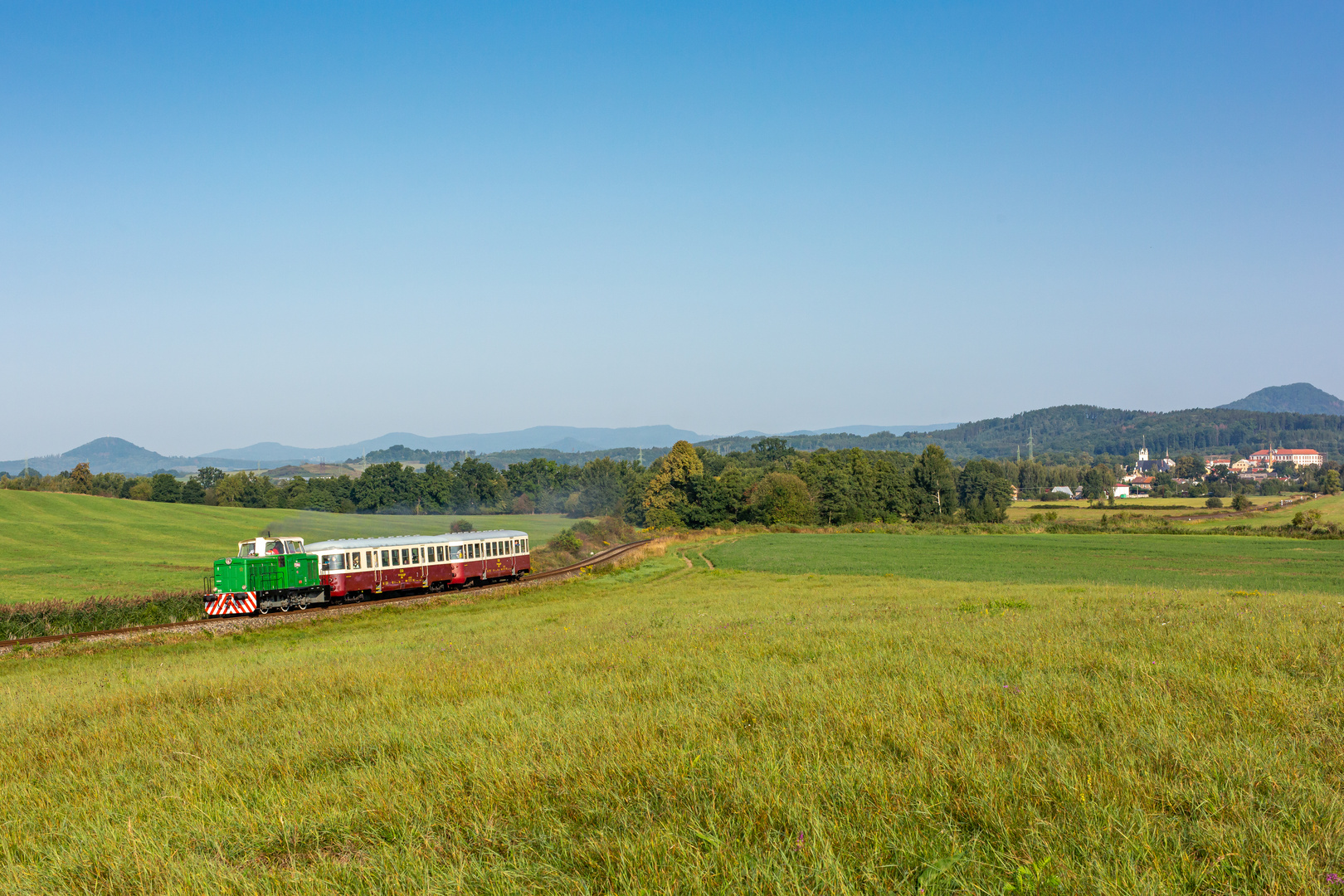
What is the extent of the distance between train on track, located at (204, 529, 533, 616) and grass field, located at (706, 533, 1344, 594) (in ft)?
68.5

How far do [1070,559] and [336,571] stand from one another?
48.8 m

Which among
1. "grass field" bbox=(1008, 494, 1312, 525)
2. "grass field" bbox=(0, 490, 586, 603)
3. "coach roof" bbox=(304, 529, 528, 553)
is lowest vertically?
"grass field" bbox=(1008, 494, 1312, 525)

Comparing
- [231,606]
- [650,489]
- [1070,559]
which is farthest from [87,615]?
[650,489]

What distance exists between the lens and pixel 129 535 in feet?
235

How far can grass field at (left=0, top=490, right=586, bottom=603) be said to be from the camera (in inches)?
1753

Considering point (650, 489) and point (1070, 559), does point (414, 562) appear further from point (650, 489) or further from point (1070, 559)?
point (650, 489)

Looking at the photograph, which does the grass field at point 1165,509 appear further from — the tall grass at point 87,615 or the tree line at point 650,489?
the tall grass at point 87,615

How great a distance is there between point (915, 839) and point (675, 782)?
1510mm

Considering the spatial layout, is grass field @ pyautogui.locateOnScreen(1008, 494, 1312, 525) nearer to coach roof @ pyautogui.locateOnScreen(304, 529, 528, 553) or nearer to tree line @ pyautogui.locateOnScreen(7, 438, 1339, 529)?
tree line @ pyautogui.locateOnScreen(7, 438, 1339, 529)

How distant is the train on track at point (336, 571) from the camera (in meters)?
33.7

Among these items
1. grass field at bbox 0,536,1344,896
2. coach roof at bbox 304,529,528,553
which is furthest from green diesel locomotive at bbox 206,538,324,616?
grass field at bbox 0,536,1344,896

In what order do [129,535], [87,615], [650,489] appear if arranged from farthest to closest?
1. [650,489]
2. [129,535]
3. [87,615]

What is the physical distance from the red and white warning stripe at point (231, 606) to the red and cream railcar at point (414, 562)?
3467 mm

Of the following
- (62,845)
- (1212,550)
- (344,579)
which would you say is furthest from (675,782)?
(1212,550)
